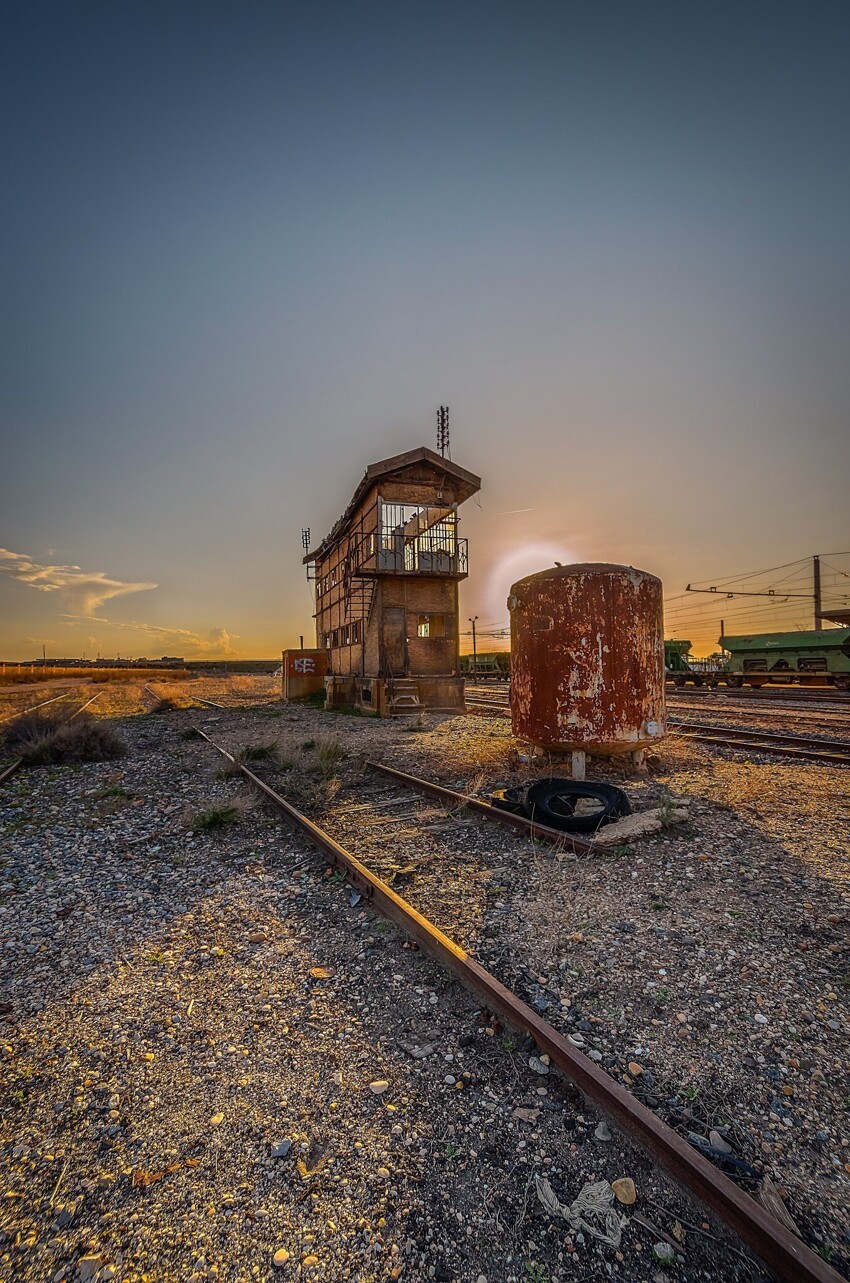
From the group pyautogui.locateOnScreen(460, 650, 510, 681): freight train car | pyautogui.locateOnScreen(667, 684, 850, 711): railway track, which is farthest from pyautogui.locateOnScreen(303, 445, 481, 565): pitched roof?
pyautogui.locateOnScreen(460, 650, 510, 681): freight train car

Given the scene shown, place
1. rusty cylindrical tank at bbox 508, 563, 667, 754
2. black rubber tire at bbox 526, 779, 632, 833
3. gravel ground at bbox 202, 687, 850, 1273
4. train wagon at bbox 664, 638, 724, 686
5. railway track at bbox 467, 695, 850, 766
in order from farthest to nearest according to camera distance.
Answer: train wagon at bbox 664, 638, 724, 686 < railway track at bbox 467, 695, 850, 766 < rusty cylindrical tank at bbox 508, 563, 667, 754 < black rubber tire at bbox 526, 779, 632, 833 < gravel ground at bbox 202, 687, 850, 1273

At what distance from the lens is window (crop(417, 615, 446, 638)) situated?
70.0 feet

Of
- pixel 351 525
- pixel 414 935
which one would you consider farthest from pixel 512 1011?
pixel 351 525

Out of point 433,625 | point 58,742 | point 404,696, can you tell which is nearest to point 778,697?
point 433,625

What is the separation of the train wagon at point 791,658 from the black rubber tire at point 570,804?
20.0 meters

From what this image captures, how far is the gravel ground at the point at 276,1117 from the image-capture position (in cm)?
179

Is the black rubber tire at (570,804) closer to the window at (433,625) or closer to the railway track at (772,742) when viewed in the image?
the railway track at (772,742)

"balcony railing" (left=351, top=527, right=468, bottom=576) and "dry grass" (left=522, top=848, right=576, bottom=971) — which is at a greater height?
"balcony railing" (left=351, top=527, right=468, bottom=576)

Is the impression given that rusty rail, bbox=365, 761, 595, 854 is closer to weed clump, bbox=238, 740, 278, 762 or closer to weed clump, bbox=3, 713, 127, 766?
weed clump, bbox=238, 740, 278, 762

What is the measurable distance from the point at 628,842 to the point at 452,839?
1.70 m

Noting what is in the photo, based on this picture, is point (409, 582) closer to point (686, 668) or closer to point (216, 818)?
point (216, 818)

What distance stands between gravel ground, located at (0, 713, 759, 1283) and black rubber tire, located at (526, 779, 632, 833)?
2.27 meters

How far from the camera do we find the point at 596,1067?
7.81 feet

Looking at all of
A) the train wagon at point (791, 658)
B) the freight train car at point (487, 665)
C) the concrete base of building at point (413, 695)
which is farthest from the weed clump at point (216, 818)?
the freight train car at point (487, 665)
